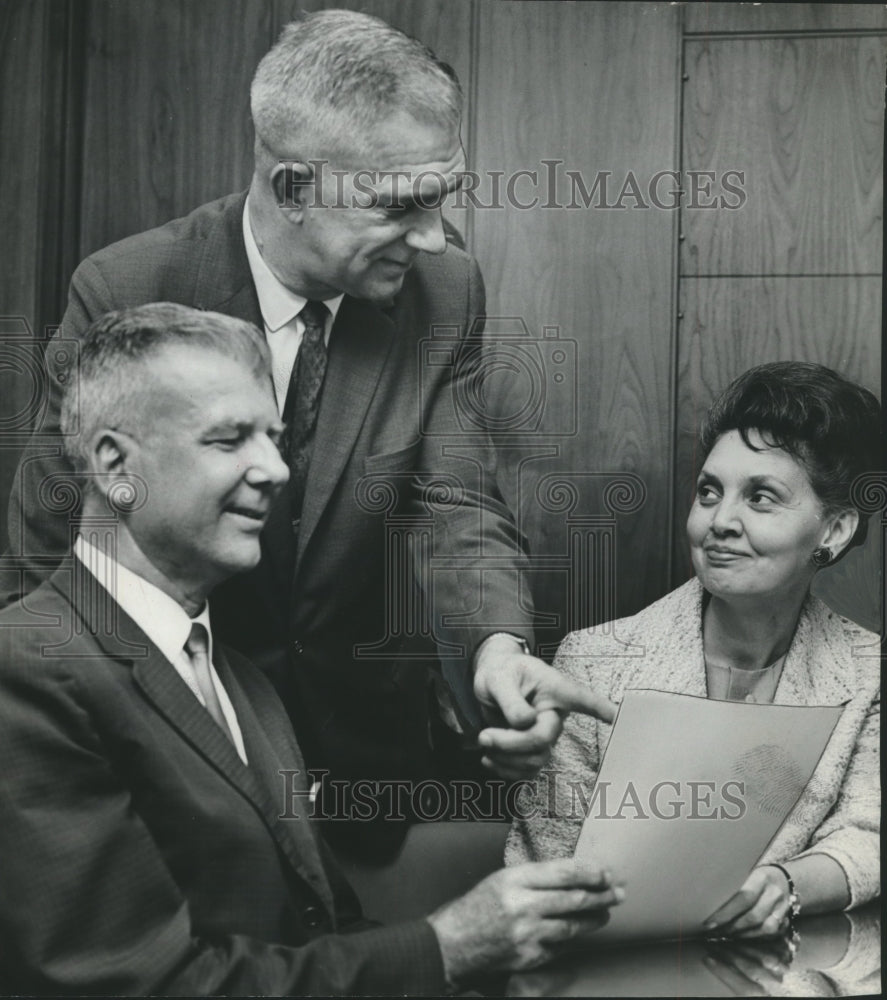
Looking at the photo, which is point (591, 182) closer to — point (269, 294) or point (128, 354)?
point (269, 294)

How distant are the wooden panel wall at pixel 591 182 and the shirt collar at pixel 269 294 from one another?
0.13m

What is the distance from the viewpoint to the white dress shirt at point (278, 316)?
85.6 inches

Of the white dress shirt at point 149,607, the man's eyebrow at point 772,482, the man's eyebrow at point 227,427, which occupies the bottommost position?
the white dress shirt at point 149,607

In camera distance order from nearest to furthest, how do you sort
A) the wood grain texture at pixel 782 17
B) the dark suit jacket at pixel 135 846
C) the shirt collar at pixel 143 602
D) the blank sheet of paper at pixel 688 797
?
the dark suit jacket at pixel 135 846 < the shirt collar at pixel 143 602 < the blank sheet of paper at pixel 688 797 < the wood grain texture at pixel 782 17

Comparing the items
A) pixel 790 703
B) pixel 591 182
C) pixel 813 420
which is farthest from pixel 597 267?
pixel 790 703

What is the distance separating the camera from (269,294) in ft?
7.16

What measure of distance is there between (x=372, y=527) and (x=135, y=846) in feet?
2.31

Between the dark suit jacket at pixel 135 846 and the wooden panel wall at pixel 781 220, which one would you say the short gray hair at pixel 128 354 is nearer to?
the dark suit jacket at pixel 135 846

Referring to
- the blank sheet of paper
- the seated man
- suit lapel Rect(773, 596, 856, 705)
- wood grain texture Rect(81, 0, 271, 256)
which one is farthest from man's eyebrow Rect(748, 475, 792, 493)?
wood grain texture Rect(81, 0, 271, 256)

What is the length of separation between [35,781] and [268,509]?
57cm

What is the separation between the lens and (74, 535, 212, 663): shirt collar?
74.9 inches

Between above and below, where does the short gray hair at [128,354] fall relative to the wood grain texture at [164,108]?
below

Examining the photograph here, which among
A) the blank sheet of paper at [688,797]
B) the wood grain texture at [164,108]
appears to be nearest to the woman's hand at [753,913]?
the blank sheet of paper at [688,797]

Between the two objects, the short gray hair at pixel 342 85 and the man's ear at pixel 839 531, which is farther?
the man's ear at pixel 839 531
